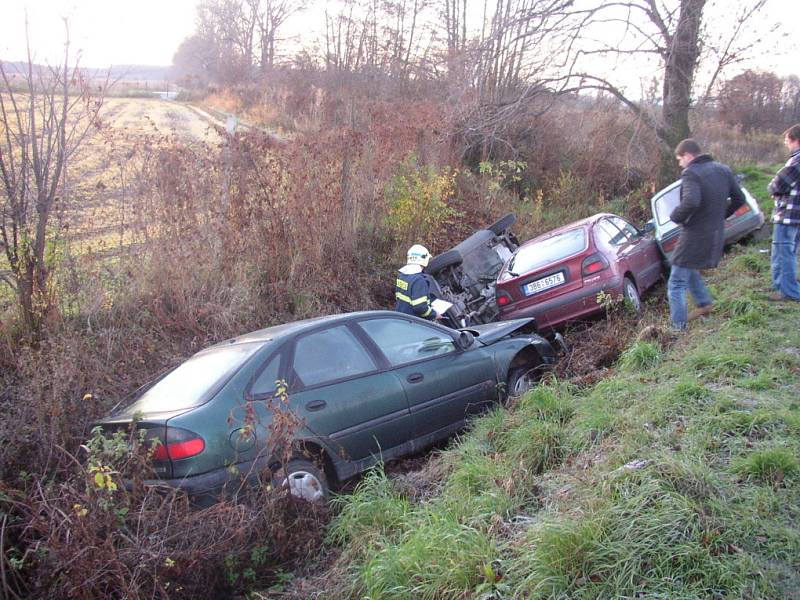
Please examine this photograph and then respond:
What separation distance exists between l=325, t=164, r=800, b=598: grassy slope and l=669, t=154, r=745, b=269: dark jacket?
1288 millimetres

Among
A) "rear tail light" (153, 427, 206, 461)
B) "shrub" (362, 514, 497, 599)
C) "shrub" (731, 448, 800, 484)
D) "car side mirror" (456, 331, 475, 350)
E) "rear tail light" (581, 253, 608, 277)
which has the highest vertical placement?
"rear tail light" (581, 253, 608, 277)

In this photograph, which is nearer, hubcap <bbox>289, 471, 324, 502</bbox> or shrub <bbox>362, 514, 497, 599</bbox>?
shrub <bbox>362, 514, 497, 599</bbox>

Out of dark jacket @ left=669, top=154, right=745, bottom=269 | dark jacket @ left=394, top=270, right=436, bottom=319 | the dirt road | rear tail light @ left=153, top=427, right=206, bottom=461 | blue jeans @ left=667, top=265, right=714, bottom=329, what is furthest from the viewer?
the dirt road

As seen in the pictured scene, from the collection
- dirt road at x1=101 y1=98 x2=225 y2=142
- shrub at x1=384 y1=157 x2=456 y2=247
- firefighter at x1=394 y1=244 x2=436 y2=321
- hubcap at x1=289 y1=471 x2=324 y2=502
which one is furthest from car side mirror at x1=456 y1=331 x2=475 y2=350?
dirt road at x1=101 y1=98 x2=225 y2=142

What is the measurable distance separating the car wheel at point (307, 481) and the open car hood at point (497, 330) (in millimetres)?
2346

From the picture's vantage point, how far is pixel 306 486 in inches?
177

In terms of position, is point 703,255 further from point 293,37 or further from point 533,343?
point 293,37

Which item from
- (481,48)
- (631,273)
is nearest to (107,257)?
(631,273)

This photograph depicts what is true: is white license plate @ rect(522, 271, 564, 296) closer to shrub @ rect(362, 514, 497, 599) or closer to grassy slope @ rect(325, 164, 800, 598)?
grassy slope @ rect(325, 164, 800, 598)

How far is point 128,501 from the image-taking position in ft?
12.2

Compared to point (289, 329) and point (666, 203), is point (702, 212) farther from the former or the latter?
point (289, 329)

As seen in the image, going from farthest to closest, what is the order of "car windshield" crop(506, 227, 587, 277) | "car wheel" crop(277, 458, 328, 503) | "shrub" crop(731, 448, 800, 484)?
1. "car windshield" crop(506, 227, 587, 277)
2. "car wheel" crop(277, 458, 328, 503)
3. "shrub" crop(731, 448, 800, 484)

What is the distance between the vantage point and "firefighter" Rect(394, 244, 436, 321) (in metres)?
7.75

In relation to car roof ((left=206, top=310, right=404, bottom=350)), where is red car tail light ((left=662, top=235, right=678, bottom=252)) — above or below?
above
